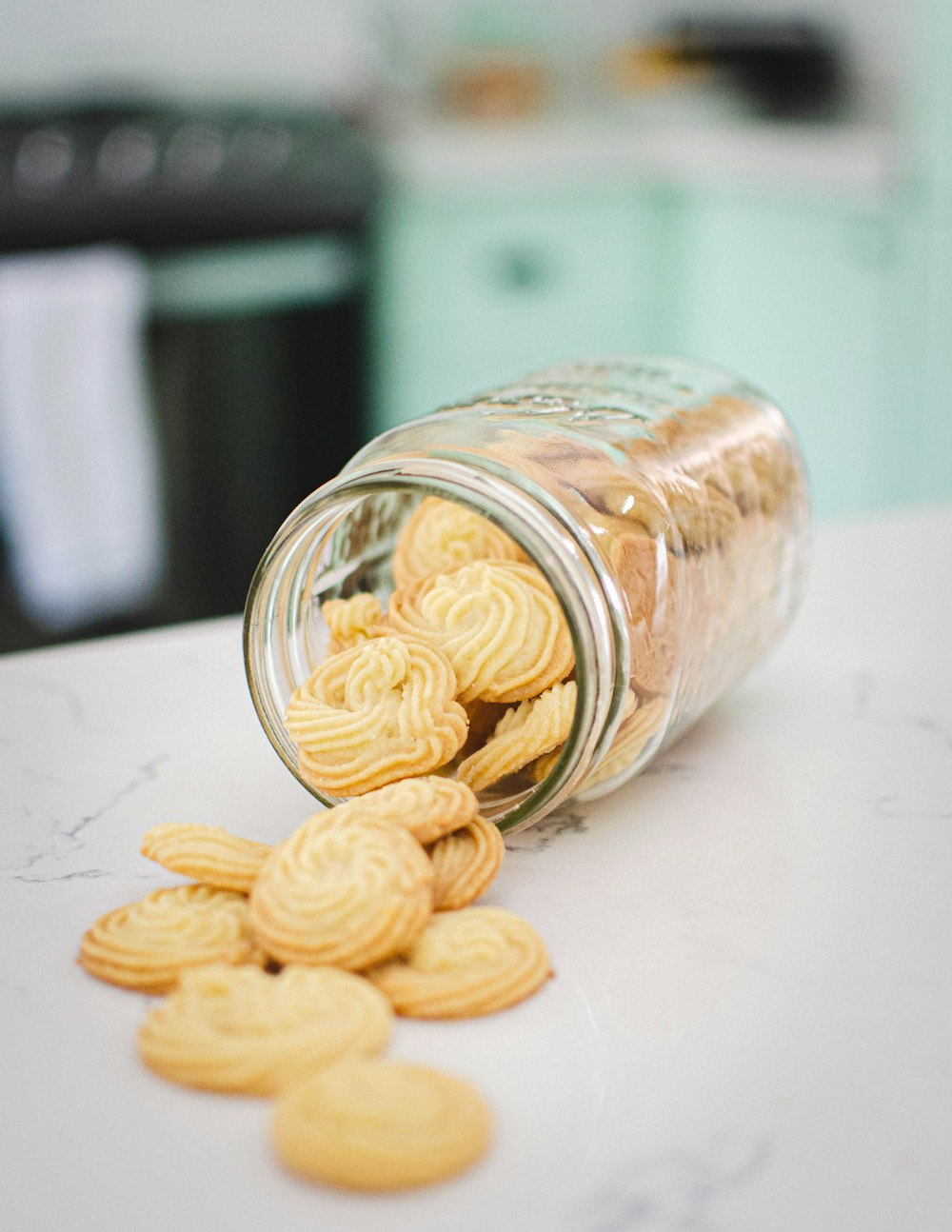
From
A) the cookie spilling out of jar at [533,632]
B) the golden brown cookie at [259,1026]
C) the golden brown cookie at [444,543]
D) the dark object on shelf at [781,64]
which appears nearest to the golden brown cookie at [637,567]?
the cookie spilling out of jar at [533,632]

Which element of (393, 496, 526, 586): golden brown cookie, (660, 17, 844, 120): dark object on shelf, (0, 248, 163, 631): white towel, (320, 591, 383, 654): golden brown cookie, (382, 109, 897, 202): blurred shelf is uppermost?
(660, 17, 844, 120): dark object on shelf

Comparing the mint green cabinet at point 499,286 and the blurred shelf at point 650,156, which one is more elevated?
the blurred shelf at point 650,156

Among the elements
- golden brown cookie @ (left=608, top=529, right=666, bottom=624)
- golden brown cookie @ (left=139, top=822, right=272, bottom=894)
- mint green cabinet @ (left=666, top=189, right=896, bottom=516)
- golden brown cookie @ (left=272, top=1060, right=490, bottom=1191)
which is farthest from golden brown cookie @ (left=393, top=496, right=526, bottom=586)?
mint green cabinet @ (left=666, top=189, right=896, bottom=516)

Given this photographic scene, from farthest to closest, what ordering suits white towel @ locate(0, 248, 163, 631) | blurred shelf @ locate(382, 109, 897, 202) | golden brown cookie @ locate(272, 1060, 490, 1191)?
blurred shelf @ locate(382, 109, 897, 202), white towel @ locate(0, 248, 163, 631), golden brown cookie @ locate(272, 1060, 490, 1191)

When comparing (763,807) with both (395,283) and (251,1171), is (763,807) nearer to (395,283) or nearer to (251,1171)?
(251,1171)

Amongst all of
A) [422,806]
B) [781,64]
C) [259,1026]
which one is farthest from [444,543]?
[781,64]

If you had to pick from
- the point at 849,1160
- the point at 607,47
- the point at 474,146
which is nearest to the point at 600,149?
the point at 474,146

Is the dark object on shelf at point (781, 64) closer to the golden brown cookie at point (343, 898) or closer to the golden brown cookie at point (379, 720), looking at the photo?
the golden brown cookie at point (379, 720)

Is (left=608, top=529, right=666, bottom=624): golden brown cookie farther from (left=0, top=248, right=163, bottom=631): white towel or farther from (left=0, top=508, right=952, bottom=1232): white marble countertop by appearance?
(left=0, top=248, right=163, bottom=631): white towel
